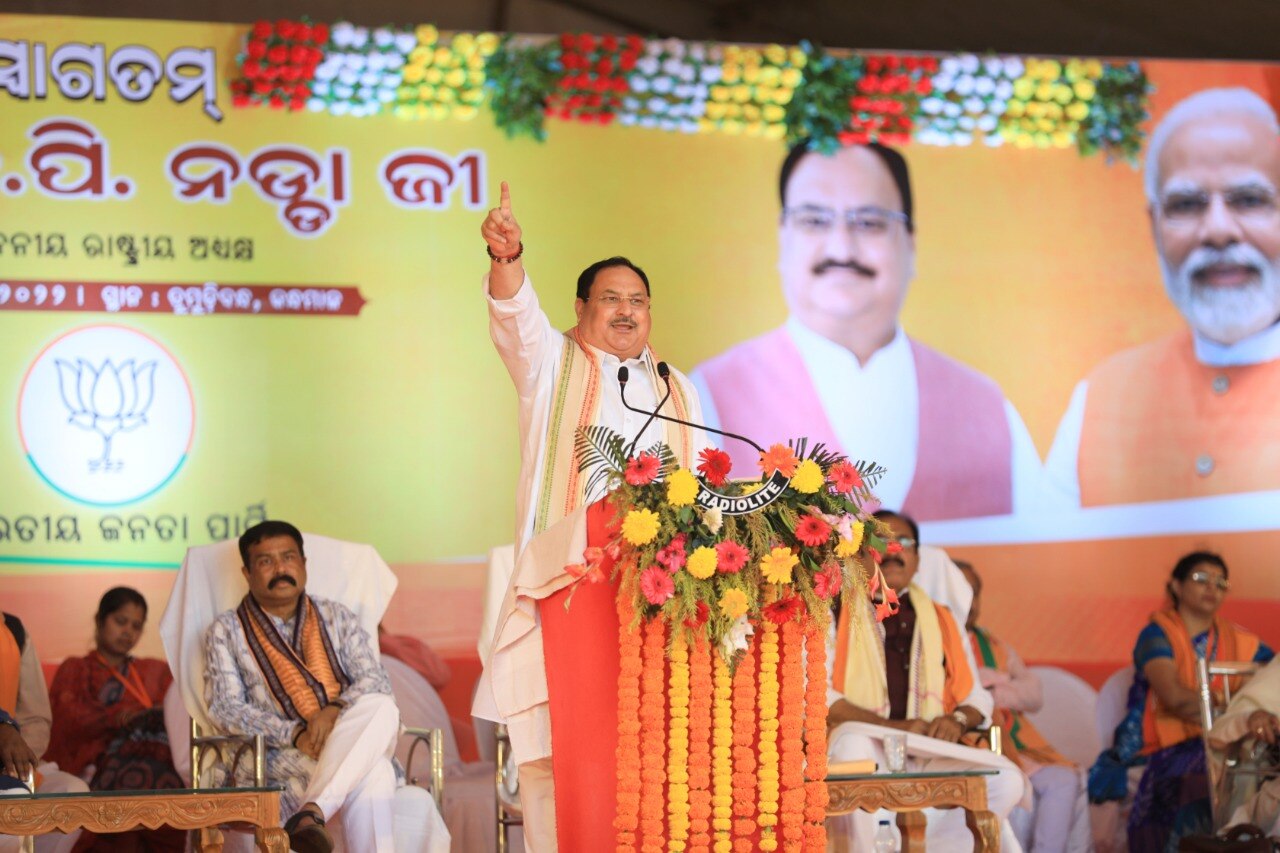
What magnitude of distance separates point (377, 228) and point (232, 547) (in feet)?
5.28

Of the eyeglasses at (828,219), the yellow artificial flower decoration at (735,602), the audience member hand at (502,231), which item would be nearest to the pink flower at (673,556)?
the yellow artificial flower decoration at (735,602)

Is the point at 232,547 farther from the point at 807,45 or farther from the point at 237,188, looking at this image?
the point at 807,45

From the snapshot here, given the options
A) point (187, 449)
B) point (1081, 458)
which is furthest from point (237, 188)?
point (1081, 458)

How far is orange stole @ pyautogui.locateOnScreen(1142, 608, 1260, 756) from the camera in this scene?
645 cm

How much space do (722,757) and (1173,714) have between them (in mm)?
3746

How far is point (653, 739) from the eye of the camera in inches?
127

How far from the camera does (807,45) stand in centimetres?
691

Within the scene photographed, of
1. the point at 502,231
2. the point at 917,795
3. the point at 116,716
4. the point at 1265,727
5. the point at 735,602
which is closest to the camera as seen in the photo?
the point at 735,602

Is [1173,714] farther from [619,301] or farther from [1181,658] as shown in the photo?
[619,301]

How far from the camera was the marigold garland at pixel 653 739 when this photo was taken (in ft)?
10.6

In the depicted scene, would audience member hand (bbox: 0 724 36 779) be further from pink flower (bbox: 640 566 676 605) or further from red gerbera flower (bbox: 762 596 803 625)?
Answer: red gerbera flower (bbox: 762 596 803 625)

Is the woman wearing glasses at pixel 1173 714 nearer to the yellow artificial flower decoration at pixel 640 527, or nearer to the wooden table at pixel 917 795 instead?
the wooden table at pixel 917 795

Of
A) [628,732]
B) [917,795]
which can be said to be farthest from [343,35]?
[628,732]

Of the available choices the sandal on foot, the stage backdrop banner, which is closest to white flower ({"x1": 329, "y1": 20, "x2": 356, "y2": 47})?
the stage backdrop banner
